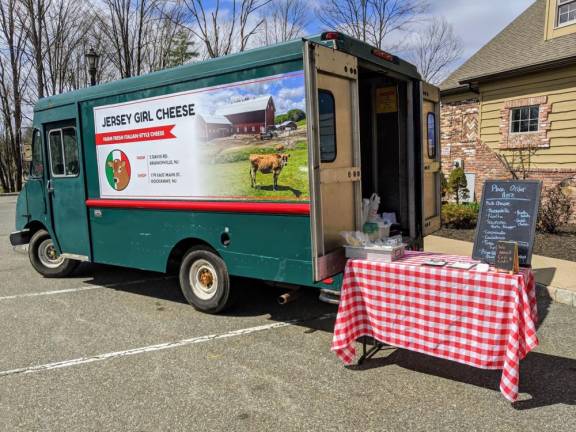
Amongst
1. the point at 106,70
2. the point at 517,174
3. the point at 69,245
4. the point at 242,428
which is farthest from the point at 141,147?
the point at 106,70

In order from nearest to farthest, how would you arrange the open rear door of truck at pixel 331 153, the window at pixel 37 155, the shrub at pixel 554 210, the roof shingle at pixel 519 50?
the open rear door of truck at pixel 331 153
the window at pixel 37 155
the shrub at pixel 554 210
the roof shingle at pixel 519 50

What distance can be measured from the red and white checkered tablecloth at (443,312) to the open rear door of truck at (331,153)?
37 centimetres

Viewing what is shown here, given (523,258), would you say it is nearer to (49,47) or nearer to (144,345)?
(144,345)

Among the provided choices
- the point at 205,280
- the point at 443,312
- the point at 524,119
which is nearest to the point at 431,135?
the point at 443,312

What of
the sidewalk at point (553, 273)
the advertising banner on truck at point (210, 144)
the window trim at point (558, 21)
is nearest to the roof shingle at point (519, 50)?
the window trim at point (558, 21)

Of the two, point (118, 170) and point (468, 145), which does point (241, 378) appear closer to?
point (118, 170)

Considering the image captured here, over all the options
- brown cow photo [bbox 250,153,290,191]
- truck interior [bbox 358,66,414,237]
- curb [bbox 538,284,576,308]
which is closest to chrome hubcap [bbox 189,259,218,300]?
brown cow photo [bbox 250,153,290,191]

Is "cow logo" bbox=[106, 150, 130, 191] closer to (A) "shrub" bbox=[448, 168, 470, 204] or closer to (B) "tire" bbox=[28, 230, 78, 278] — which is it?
(B) "tire" bbox=[28, 230, 78, 278]

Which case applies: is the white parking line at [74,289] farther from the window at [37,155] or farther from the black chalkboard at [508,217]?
the black chalkboard at [508,217]

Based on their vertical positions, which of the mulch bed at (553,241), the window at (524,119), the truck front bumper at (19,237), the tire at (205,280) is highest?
the window at (524,119)

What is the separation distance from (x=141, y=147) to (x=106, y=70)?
21.4 meters

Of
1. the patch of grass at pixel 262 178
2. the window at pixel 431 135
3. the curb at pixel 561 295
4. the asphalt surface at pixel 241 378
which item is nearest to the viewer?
the asphalt surface at pixel 241 378

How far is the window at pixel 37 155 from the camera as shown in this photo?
689 cm

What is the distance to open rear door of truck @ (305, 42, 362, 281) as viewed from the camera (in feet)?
12.9
